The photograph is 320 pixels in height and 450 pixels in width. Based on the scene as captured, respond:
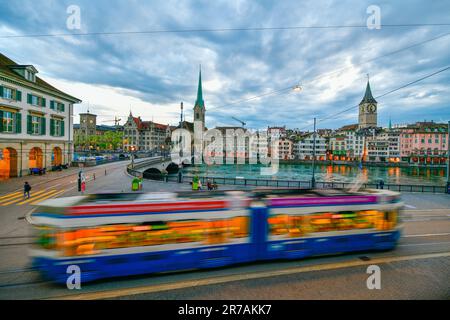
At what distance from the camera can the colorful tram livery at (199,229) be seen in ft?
19.2

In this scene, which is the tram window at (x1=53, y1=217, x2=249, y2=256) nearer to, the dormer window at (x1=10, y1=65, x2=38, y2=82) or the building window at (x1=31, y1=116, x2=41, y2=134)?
the building window at (x1=31, y1=116, x2=41, y2=134)

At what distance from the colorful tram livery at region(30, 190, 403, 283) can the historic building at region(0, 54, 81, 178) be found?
27433mm

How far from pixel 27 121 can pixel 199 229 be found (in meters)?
33.2

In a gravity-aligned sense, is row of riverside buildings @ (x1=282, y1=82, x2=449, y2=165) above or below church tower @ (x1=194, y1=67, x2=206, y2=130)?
below

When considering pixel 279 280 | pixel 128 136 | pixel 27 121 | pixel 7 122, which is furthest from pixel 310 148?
pixel 279 280

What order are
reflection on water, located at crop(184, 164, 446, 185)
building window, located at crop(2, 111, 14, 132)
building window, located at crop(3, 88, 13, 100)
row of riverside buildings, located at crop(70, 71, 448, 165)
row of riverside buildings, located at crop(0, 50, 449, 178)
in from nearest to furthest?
1. building window, located at crop(3, 88, 13, 100)
2. building window, located at crop(2, 111, 14, 132)
3. row of riverside buildings, located at crop(0, 50, 449, 178)
4. reflection on water, located at crop(184, 164, 446, 185)
5. row of riverside buildings, located at crop(70, 71, 448, 165)

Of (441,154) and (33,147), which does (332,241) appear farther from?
(441,154)

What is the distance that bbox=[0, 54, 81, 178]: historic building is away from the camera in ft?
A: 82.0

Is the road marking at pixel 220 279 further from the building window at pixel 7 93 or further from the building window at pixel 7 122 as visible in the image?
the building window at pixel 7 93

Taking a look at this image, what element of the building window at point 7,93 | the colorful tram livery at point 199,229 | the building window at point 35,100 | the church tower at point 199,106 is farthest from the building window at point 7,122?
the church tower at point 199,106

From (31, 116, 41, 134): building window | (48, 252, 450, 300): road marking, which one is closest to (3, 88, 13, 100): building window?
(31, 116, 41, 134): building window

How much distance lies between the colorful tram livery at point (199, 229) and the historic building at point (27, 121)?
27.4 meters

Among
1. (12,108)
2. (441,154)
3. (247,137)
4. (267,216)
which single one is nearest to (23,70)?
(12,108)

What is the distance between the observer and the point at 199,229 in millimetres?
6613
